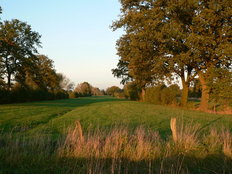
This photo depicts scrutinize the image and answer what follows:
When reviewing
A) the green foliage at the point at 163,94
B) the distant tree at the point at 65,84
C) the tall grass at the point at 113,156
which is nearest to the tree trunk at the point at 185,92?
the green foliage at the point at 163,94

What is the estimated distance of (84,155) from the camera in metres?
5.71

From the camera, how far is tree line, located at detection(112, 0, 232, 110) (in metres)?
19.4

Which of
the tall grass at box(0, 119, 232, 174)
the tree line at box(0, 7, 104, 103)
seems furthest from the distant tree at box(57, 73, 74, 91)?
the tall grass at box(0, 119, 232, 174)

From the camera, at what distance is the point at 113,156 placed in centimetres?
573

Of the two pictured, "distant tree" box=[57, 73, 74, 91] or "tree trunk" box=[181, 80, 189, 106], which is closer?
"tree trunk" box=[181, 80, 189, 106]

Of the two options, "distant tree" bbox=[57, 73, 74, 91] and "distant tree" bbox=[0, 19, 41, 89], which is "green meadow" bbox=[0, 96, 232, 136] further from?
"distant tree" bbox=[57, 73, 74, 91]

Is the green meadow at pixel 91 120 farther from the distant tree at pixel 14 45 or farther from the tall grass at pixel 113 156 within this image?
the distant tree at pixel 14 45

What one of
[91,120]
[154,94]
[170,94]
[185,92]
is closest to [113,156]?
[91,120]

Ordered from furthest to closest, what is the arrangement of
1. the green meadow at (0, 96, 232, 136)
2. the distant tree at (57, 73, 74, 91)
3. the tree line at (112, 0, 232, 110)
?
the distant tree at (57, 73, 74, 91) → the tree line at (112, 0, 232, 110) → the green meadow at (0, 96, 232, 136)

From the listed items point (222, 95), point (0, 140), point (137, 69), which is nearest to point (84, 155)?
point (0, 140)

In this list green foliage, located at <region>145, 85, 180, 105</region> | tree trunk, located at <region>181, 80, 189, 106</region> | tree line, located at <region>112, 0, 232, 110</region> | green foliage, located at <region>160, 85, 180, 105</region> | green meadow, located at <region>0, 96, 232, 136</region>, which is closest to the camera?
green meadow, located at <region>0, 96, 232, 136</region>

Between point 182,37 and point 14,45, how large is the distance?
29.8m

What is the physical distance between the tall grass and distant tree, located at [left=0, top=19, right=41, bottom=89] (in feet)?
107

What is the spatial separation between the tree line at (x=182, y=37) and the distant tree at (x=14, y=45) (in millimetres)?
20967
